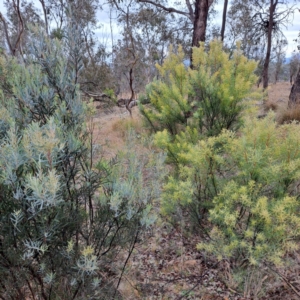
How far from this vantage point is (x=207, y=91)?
279 centimetres

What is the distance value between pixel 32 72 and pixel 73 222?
0.80m

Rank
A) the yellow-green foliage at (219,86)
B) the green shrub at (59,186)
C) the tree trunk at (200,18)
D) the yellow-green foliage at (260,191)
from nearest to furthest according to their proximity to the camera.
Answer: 1. the green shrub at (59,186)
2. the yellow-green foliage at (260,191)
3. the yellow-green foliage at (219,86)
4. the tree trunk at (200,18)

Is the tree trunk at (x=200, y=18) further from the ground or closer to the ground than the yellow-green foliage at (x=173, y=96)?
further from the ground

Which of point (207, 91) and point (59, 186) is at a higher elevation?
point (207, 91)

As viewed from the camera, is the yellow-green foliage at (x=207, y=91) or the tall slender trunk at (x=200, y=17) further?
the tall slender trunk at (x=200, y=17)

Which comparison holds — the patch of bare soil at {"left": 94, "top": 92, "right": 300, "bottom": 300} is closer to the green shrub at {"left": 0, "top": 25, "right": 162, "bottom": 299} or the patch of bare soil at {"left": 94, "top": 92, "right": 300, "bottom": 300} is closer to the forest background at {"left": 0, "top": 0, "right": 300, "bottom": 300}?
the forest background at {"left": 0, "top": 0, "right": 300, "bottom": 300}

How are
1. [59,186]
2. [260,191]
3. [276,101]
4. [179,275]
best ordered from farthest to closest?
[276,101], [179,275], [260,191], [59,186]

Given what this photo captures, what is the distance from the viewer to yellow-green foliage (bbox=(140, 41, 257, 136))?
273 centimetres

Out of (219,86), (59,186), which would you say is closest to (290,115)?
(219,86)

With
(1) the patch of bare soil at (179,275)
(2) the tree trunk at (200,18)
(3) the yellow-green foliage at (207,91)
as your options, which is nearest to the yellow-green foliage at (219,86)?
(3) the yellow-green foliage at (207,91)

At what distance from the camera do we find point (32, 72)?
4.64 feet

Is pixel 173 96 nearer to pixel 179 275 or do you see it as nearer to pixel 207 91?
pixel 207 91

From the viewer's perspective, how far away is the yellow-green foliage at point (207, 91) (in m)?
2.73

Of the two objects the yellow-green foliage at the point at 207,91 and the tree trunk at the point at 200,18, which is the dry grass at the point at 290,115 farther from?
the yellow-green foliage at the point at 207,91
